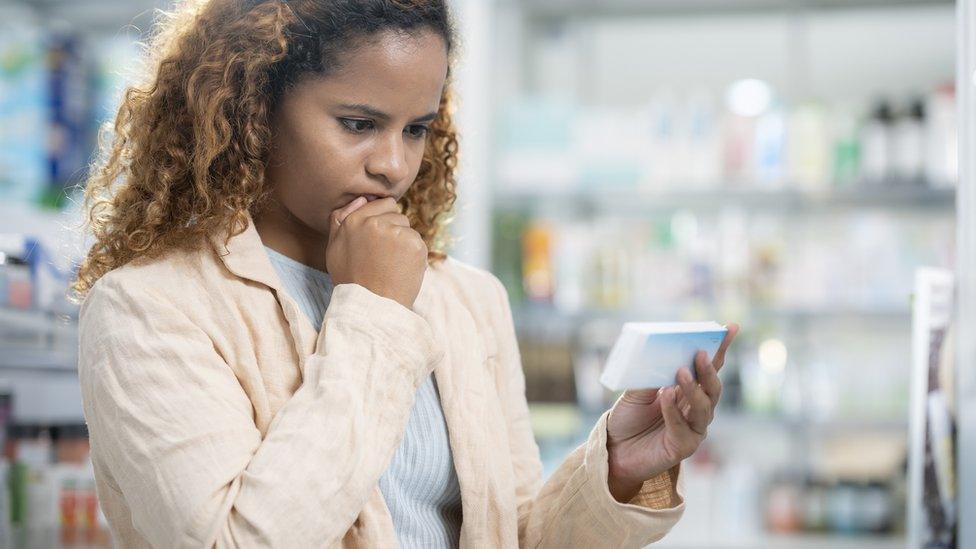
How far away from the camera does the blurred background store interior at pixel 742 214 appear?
3557 millimetres

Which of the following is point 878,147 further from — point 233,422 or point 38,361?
point 233,422

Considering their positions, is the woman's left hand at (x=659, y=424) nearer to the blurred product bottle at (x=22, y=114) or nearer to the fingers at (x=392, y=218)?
the fingers at (x=392, y=218)

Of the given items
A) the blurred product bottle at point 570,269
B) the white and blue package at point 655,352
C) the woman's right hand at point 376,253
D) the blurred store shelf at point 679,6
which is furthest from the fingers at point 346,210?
the blurred store shelf at point 679,6

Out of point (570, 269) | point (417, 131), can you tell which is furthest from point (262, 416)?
point (570, 269)

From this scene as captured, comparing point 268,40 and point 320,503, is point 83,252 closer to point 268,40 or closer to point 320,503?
point 268,40

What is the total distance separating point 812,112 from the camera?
354 centimetres

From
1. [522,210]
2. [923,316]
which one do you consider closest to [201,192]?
[923,316]

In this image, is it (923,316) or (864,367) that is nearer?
(923,316)

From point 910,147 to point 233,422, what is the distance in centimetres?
309

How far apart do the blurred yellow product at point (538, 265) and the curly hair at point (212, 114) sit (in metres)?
2.55

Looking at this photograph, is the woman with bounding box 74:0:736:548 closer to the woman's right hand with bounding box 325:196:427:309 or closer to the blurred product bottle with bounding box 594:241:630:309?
the woman's right hand with bounding box 325:196:427:309

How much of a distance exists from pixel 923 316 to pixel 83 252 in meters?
1.21

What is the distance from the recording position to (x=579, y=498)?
4.25 ft

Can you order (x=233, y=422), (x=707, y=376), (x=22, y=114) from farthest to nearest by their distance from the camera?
(x=22, y=114), (x=707, y=376), (x=233, y=422)
